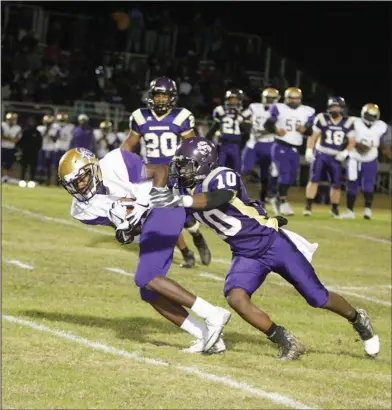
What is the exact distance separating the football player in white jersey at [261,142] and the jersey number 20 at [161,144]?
6.06 m

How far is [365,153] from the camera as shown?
1822 cm

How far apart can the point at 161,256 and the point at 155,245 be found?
0.26 feet

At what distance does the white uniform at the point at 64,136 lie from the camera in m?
24.3

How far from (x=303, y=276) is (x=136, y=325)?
5.47ft

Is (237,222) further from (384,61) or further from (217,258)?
(384,61)

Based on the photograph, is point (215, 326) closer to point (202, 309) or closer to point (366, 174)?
point (202, 309)

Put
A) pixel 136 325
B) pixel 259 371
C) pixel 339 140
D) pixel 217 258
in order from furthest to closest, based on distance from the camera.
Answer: pixel 339 140 → pixel 217 258 → pixel 136 325 → pixel 259 371

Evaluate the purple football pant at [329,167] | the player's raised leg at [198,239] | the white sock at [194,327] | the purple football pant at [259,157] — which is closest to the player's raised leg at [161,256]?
Result: the white sock at [194,327]

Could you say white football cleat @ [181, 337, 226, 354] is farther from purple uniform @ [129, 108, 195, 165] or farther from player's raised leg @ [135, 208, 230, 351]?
purple uniform @ [129, 108, 195, 165]

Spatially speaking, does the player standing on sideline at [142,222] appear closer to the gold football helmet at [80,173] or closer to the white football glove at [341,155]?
the gold football helmet at [80,173]

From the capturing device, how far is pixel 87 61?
90.5 feet

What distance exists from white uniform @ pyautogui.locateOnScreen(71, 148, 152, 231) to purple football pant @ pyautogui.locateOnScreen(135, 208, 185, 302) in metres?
0.23

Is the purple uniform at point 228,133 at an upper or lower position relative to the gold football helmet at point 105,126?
upper

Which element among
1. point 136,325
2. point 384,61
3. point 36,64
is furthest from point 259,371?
point 384,61
